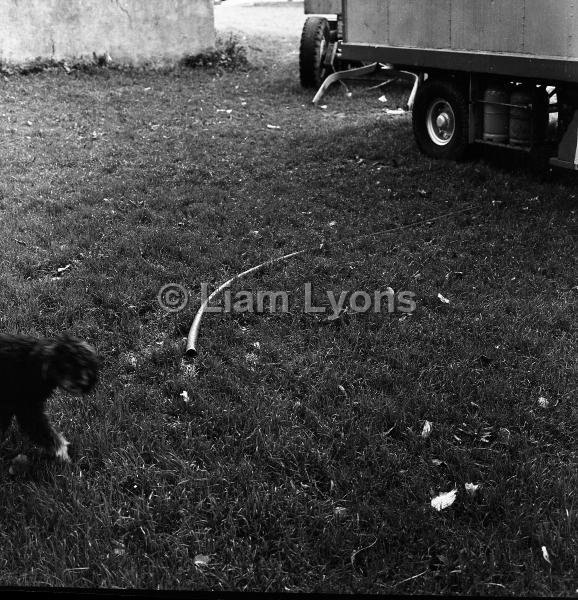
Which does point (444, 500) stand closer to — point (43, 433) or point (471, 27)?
point (43, 433)

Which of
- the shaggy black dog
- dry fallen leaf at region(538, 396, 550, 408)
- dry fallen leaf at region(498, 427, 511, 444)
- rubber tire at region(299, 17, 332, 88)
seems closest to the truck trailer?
rubber tire at region(299, 17, 332, 88)

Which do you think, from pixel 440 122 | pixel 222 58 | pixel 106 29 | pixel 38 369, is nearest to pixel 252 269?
pixel 38 369

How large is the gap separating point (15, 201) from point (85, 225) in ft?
3.31

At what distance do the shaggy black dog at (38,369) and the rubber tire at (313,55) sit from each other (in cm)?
1111

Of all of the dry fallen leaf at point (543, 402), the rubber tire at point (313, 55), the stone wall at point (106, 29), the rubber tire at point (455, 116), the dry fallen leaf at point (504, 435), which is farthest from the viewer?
the stone wall at point (106, 29)

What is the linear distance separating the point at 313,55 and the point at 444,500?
1094cm

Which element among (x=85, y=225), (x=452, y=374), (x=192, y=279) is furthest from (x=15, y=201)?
(x=452, y=374)

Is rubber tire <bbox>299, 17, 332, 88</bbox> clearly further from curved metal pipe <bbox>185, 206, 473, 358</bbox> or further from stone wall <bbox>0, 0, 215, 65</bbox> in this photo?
curved metal pipe <bbox>185, 206, 473, 358</bbox>

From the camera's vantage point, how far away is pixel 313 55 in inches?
503

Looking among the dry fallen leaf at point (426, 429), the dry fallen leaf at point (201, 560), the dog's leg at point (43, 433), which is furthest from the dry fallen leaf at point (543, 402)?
the dog's leg at point (43, 433)

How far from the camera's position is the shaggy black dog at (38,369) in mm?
2361

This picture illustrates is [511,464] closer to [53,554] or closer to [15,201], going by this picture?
[53,554]

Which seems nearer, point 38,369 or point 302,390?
point 38,369

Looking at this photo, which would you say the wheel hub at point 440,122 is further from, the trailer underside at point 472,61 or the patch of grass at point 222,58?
the patch of grass at point 222,58
